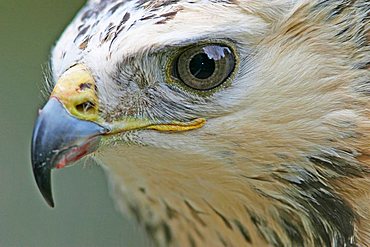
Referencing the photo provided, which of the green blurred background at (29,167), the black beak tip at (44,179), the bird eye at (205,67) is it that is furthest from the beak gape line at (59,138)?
the green blurred background at (29,167)

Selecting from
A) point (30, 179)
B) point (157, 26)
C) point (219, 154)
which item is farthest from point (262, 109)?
point (30, 179)

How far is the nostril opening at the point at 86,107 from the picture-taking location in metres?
1.39

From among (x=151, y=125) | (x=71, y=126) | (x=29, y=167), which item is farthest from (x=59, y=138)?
(x=29, y=167)

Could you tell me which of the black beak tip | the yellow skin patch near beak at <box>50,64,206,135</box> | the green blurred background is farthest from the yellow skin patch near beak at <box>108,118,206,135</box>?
the green blurred background

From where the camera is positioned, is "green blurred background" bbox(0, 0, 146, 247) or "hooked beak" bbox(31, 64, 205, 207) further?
"green blurred background" bbox(0, 0, 146, 247)

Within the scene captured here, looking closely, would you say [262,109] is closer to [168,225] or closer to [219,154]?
[219,154]

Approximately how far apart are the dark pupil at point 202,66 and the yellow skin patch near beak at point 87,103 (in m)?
0.07

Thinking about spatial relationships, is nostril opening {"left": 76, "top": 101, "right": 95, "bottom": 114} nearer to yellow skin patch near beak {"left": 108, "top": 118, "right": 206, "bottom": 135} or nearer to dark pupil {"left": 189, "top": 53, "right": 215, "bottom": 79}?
yellow skin patch near beak {"left": 108, "top": 118, "right": 206, "bottom": 135}

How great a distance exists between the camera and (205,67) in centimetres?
142

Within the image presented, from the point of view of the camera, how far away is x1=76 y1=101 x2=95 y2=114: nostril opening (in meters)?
1.39

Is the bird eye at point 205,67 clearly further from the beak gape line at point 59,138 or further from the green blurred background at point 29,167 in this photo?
the green blurred background at point 29,167

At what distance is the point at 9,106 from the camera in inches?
122

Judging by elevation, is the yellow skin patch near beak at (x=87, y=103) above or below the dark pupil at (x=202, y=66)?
below

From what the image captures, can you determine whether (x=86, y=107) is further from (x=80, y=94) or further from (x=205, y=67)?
(x=205, y=67)
